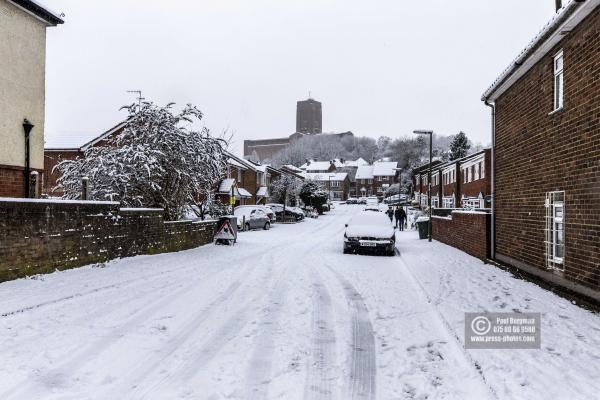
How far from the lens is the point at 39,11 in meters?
12.5

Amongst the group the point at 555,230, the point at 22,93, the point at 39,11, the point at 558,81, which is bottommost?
the point at 555,230

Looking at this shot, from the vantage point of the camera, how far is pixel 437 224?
22.8 meters

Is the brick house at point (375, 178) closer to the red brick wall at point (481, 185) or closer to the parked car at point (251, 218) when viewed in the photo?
the red brick wall at point (481, 185)

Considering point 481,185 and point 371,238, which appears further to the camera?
point 481,185

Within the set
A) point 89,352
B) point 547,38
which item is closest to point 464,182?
point 547,38

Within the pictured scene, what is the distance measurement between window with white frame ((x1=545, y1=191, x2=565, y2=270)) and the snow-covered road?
758mm

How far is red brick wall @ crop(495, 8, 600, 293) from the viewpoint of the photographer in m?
7.59

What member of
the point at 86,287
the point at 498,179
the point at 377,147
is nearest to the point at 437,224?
the point at 498,179

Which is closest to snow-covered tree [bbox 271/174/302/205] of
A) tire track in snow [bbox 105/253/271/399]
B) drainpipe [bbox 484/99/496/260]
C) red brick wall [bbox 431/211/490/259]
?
red brick wall [bbox 431/211/490/259]

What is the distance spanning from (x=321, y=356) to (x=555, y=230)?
669 cm

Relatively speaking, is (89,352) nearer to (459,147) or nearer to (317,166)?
(459,147)

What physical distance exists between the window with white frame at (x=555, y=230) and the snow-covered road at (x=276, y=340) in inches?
29.8

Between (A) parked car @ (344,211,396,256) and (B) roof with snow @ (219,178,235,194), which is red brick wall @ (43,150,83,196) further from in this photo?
(A) parked car @ (344,211,396,256)

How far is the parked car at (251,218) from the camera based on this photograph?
29.4 m
